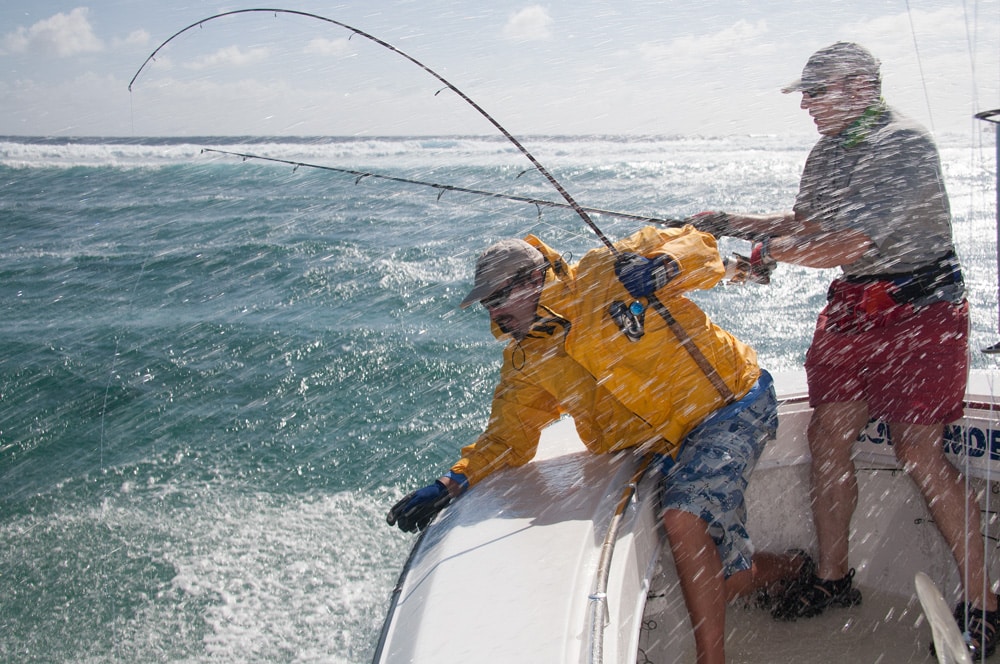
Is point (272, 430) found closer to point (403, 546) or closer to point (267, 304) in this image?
point (403, 546)

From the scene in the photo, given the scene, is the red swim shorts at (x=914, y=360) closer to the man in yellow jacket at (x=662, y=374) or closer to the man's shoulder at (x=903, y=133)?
the man in yellow jacket at (x=662, y=374)

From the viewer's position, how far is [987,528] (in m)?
2.75

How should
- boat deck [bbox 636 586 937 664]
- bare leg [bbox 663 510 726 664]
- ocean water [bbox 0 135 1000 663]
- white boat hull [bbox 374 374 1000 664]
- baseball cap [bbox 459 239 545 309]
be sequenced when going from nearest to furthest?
white boat hull [bbox 374 374 1000 664] < bare leg [bbox 663 510 726 664] < baseball cap [bbox 459 239 545 309] < boat deck [bbox 636 586 937 664] < ocean water [bbox 0 135 1000 663]

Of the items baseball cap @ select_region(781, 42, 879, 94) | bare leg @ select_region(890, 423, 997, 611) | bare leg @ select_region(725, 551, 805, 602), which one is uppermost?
baseball cap @ select_region(781, 42, 879, 94)

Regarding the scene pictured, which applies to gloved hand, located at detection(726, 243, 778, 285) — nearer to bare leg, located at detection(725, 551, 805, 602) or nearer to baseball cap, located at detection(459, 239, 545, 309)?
baseball cap, located at detection(459, 239, 545, 309)

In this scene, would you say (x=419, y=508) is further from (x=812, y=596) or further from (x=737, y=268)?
(x=812, y=596)

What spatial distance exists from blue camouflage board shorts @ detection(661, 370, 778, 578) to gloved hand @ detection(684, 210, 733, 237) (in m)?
0.53

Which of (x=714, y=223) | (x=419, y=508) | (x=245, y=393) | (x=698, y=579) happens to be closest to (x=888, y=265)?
(x=714, y=223)

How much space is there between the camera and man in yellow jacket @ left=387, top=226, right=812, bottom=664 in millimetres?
2199

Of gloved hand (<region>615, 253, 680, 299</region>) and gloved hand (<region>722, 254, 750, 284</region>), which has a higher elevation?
gloved hand (<region>615, 253, 680, 299</region>)

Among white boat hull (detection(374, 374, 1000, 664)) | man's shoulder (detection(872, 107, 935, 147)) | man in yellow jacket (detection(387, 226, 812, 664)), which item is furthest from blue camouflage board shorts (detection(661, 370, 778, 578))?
man's shoulder (detection(872, 107, 935, 147))

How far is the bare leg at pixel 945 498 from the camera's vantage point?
2391mm

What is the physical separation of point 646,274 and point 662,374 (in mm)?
299

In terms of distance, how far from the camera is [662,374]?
2283 millimetres
